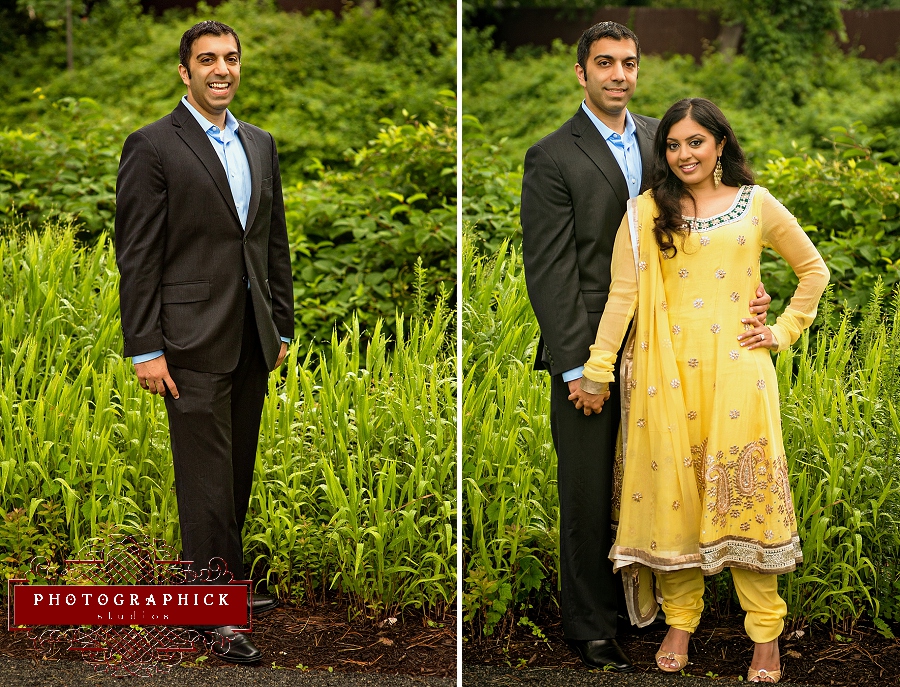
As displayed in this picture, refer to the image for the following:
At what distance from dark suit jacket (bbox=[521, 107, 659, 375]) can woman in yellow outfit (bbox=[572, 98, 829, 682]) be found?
0.06 meters

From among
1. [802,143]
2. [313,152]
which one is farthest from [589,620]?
[802,143]

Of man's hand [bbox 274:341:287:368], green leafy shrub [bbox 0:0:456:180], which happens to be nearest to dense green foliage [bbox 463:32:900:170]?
green leafy shrub [bbox 0:0:456:180]

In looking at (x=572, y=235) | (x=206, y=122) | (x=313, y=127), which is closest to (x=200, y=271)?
(x=206, y=122)

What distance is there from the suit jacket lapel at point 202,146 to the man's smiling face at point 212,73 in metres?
0.05

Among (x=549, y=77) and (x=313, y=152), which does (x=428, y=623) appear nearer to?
(x=313, y=152)

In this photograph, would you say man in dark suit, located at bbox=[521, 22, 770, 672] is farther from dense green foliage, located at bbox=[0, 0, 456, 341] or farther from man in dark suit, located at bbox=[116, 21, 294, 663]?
dense green foliage, located at bbox=[0, 0, 456, 341]

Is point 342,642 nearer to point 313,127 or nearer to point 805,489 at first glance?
point 805,489

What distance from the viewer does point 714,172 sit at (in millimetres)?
2646

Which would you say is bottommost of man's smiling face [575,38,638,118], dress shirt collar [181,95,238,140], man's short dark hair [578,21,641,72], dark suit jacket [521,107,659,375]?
dark suit jacket [521,107,659,375]

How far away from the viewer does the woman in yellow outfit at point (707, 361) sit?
2600mm

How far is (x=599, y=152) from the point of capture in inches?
108

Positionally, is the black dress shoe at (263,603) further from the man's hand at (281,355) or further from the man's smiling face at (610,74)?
the man's smiling face at (610,74)

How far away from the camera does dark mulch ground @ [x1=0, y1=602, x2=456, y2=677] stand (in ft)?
9.25

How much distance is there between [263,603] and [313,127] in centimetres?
586
